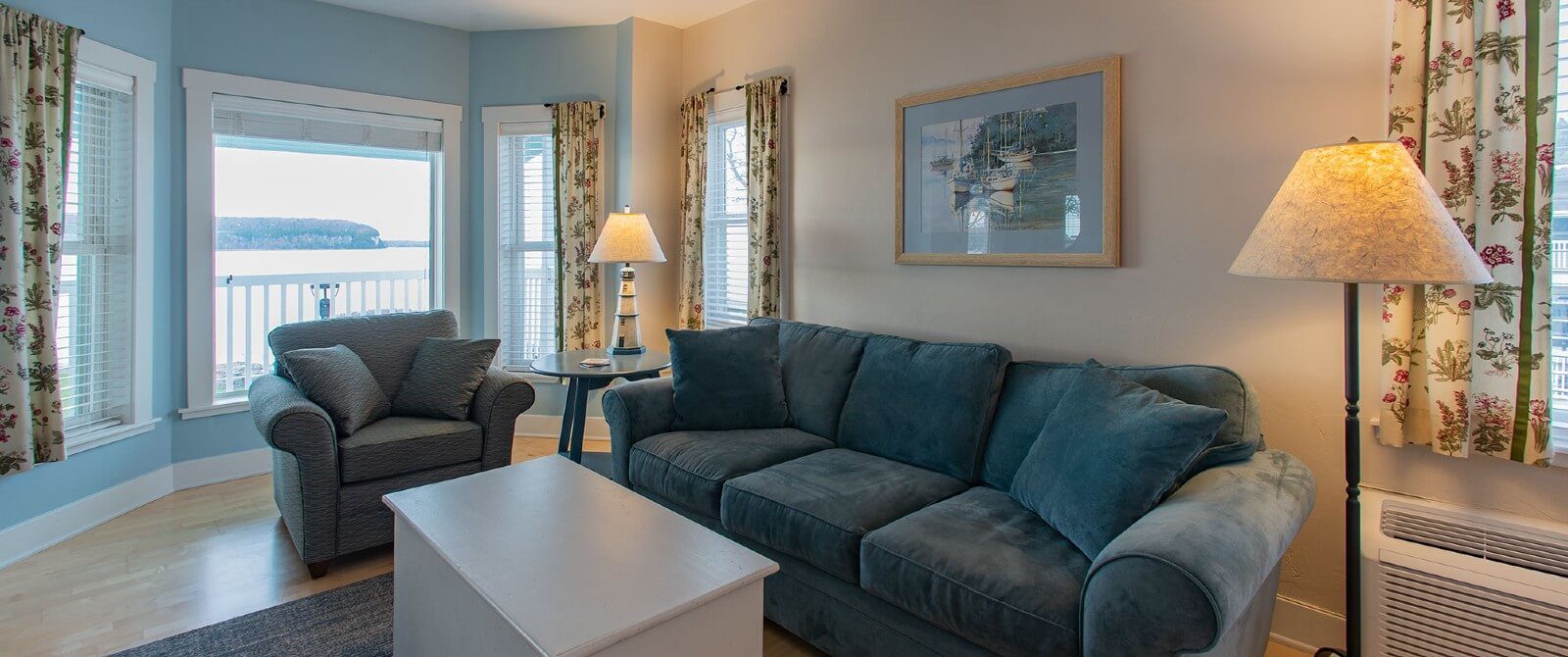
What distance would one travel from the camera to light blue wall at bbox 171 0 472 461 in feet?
12.5

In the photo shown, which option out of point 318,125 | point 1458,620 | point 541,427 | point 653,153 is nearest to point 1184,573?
point 1458,620

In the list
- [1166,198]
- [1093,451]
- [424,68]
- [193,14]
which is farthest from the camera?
[424,68]

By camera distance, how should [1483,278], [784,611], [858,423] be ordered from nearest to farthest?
[1483,278] → [784,611] → [858,423]

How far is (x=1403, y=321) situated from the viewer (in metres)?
2.06

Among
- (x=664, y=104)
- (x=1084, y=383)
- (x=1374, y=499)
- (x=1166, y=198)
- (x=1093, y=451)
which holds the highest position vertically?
(x=664, y=104)

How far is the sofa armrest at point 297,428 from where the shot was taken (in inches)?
106

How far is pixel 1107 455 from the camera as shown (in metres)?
1.90

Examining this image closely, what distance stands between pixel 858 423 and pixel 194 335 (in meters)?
3.39

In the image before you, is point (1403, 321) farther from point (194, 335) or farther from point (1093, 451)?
point (194, 335)

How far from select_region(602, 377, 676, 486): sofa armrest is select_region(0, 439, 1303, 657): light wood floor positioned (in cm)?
92

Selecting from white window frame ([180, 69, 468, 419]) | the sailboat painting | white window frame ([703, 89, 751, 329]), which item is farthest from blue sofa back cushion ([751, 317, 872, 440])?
white window frame ([180, 69, 468, 419])

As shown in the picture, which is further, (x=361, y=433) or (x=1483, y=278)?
(x=361, y=433)

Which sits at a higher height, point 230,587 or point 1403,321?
point 1403,321

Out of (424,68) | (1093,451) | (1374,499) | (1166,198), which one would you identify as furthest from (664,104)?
(1374,499)
